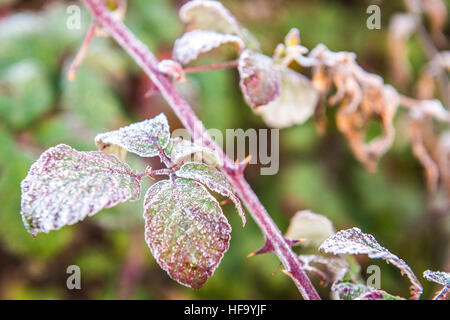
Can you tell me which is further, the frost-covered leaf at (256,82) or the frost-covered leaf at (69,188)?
the frost-covered leaf at (256,82)

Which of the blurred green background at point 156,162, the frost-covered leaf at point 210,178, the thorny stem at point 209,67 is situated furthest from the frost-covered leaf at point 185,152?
the blurred green background at point 156,162

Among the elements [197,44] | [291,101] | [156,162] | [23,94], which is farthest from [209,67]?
[156,162]

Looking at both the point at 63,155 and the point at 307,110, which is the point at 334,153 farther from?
the point at 63,155

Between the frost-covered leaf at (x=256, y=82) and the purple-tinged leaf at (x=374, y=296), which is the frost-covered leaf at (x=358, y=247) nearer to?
the purple-tinged leaf at (x=374, y=296)

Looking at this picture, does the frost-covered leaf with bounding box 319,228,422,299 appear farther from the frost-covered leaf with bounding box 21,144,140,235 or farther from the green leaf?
the green leaf

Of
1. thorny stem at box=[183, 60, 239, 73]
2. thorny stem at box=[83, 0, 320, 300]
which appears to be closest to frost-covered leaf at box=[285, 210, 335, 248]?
thorny stem at box=[83, 0, 320, 300]

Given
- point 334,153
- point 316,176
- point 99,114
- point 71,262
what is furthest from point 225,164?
point 334,153
